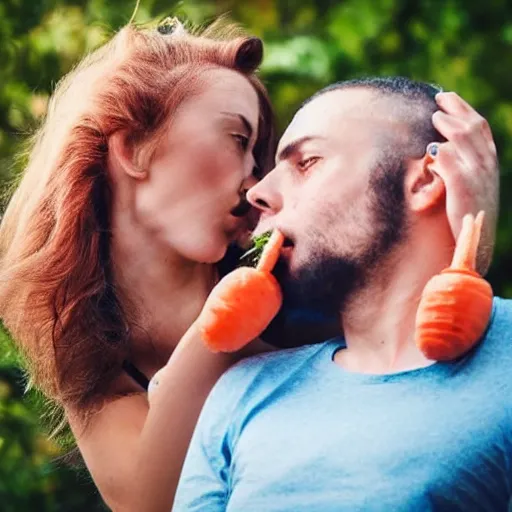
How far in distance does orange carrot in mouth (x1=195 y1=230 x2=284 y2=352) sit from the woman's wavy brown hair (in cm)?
22

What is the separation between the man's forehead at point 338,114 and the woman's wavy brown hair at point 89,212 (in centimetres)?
19

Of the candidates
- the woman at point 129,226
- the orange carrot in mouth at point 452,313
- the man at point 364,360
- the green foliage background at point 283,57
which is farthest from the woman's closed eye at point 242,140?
the green foliage background at point 283,57

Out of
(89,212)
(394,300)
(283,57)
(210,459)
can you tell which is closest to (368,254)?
(394,300)

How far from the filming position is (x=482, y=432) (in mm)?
1332

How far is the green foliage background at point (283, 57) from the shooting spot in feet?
9.11

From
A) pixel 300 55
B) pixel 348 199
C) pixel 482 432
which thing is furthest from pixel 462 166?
pixel 300 55

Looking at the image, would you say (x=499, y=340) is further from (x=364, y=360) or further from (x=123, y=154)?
(x=123, y=154)

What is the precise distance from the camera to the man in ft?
4.40

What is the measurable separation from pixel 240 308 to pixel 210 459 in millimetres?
173

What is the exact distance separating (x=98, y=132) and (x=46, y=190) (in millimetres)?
105

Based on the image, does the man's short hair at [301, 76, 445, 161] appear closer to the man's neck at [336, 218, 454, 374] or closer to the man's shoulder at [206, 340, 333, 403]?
the man's neck at [336, 218, 454, 374]

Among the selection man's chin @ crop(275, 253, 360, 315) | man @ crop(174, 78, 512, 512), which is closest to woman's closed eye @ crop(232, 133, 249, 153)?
man @ crop(174, 78, 512, 512)

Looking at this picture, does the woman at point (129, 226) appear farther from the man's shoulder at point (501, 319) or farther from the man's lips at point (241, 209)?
the man's shoulder at point (501, 319)

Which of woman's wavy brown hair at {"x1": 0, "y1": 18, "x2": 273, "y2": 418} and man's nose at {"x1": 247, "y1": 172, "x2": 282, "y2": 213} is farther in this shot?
A: woman's wavy brown hair at {"x1": 0, "y1": 18, "x2": 273, "y2": 418}
